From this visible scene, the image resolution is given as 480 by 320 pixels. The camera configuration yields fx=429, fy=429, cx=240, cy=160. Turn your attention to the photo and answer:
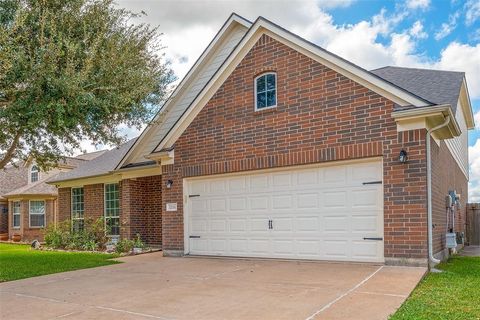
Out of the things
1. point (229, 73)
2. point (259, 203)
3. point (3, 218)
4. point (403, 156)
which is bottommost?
point (3, 218)

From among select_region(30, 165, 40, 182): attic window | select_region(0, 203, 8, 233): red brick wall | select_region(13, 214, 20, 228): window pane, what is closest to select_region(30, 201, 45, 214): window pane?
select_region(13, 214, 20, 228): window pane

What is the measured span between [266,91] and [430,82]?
463cm

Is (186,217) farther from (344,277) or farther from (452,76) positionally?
(452,76)

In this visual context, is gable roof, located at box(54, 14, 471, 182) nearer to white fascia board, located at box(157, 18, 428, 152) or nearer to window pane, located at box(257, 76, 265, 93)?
white fascia board, located at box(157, 18, 428, 152)

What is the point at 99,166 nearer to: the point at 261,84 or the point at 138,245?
the point at 138,245

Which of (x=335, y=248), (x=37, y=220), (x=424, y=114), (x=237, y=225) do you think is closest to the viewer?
(x=424, y=114)

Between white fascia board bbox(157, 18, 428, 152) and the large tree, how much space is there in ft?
3.55

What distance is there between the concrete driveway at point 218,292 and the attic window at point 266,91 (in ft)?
12.8

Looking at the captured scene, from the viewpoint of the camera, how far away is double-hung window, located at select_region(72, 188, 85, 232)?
59.1 feet

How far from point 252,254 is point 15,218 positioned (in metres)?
21.0

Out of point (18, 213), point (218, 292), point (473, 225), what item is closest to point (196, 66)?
point (218, 292)

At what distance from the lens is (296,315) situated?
17.3 feet

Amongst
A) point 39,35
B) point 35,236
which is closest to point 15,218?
point 35,236

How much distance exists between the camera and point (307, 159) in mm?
9844
